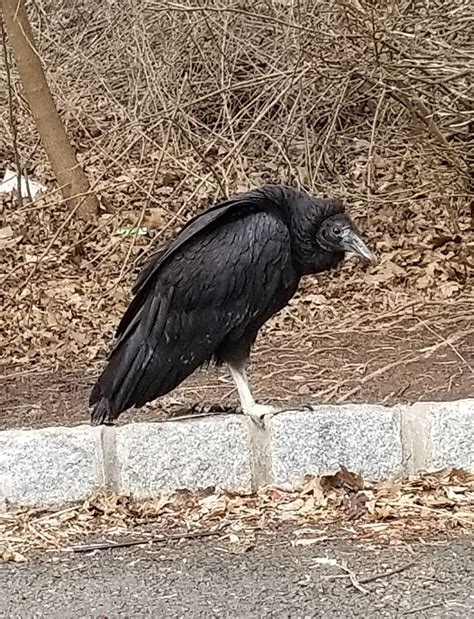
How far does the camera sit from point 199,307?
396 cm

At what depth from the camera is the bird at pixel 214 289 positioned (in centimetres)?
393

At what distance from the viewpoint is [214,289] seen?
12.9 ft

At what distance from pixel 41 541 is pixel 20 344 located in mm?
3624

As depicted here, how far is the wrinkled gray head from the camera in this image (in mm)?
4031

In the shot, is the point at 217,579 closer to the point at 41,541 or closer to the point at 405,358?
the point at 41,541

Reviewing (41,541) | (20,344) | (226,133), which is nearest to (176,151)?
(226,133)

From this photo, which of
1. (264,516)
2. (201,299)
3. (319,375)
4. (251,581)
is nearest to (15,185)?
(319,375)

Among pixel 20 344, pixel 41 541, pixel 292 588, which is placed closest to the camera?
pixel 292 588

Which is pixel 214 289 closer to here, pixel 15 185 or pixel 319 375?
pixel 319 375

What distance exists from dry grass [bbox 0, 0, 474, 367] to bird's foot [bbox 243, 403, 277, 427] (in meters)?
2.82

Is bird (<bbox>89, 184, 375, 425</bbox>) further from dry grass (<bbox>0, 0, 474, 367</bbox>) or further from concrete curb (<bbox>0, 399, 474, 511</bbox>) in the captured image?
dry grass (<bbox>0, 0, 474, 367</bbox>)

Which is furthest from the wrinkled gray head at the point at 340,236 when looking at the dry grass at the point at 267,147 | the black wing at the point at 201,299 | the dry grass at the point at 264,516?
the dry grass at the point at 267,147

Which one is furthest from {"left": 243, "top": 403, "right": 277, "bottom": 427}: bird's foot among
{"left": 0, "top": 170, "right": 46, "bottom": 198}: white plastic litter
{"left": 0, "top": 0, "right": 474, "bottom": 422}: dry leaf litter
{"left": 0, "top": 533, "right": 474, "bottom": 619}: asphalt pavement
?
{"left": 0, "top": 170, "right": 46, "bottom": 198}: white plastic litter

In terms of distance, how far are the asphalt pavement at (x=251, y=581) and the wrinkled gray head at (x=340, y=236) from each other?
3.57 ft
